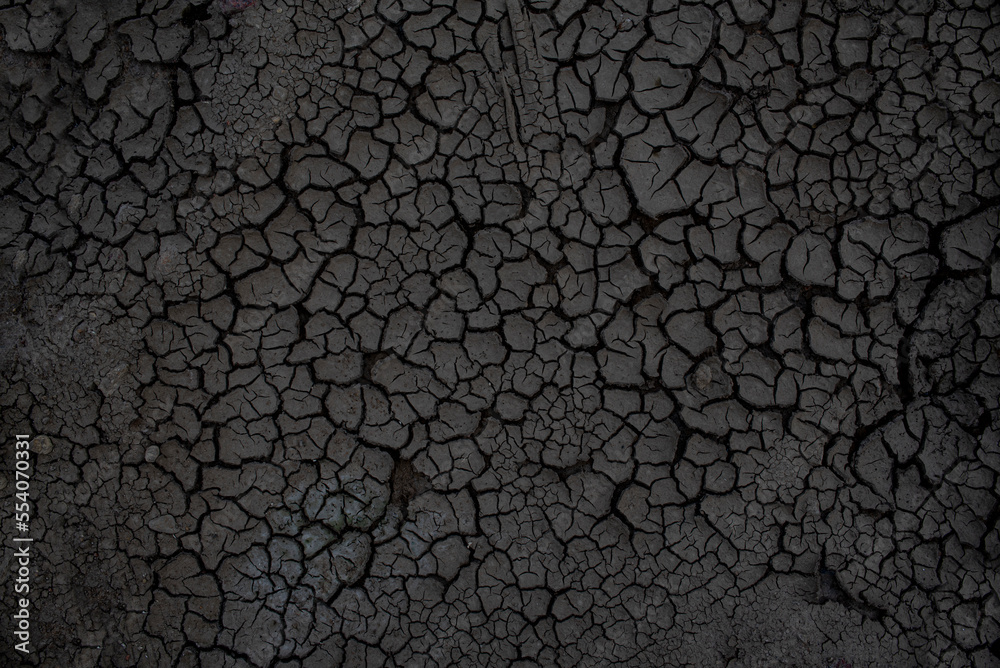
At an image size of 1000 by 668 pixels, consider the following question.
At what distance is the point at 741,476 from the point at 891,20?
6.33 ft

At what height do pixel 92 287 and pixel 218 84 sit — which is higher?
pixel 218 84

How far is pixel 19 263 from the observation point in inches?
92.5

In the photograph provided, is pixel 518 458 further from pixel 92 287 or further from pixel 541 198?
pixel 92 287

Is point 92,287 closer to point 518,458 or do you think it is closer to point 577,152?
point 518,458

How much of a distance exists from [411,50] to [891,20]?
1.94 metres

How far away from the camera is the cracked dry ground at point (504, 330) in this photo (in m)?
2.23

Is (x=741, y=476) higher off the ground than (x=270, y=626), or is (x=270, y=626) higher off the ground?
(x=741, y=476)

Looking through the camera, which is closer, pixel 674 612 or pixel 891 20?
pixel 674 612

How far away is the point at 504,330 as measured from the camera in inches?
92.4

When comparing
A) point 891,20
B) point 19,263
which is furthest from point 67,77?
point 891,20

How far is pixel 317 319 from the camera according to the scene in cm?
235

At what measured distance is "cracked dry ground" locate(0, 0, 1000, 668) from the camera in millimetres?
2234

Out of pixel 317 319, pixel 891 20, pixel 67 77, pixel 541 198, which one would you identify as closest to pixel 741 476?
pixel 541 198

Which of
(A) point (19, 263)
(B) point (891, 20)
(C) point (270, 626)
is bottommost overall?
(C) point (270, 626)
